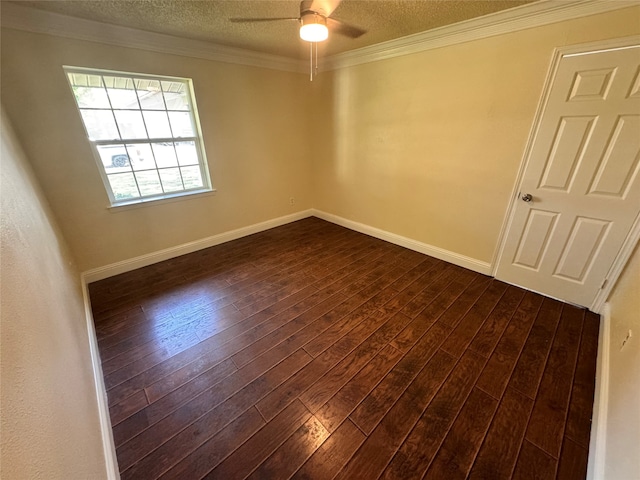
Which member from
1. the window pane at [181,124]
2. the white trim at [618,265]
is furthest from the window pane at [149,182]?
the white trim at [618,265]

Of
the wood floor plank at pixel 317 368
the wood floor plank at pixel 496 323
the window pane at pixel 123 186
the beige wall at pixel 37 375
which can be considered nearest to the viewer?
the beige wall at pixel 37 375

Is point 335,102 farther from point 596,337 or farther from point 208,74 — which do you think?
point 596,337

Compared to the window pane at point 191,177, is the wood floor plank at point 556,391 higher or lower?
lower

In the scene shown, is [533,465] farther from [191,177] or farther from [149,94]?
[149,94]

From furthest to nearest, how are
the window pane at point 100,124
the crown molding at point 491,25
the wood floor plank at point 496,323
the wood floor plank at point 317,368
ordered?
the window pane at point 100,124 < the wood floor plank at point 496,323 < the crown molding at point 491,25 < the wood floor plank at point 317,368

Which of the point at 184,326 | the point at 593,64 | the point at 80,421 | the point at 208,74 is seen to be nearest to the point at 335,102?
the point at 208,74

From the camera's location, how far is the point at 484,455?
1333 millimetres

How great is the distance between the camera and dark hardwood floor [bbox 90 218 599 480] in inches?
52.3

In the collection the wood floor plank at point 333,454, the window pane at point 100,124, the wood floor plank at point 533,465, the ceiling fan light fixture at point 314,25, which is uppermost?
the ceiling fan light fixture at point 314,25

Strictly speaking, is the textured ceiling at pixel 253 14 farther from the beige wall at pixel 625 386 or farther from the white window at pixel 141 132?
the beige wall at pixel 625 386

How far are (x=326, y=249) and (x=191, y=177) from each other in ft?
6.26

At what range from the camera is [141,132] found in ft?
9.02

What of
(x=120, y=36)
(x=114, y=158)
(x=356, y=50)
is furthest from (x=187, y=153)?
(x=356, y=50)

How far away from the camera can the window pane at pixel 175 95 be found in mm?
2828
